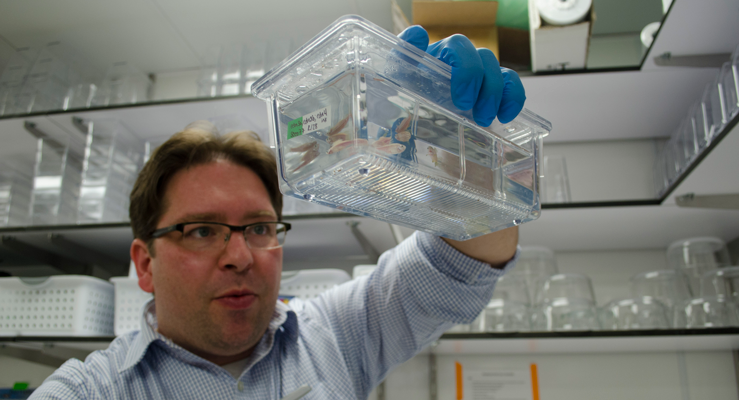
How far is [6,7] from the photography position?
6.64 feet

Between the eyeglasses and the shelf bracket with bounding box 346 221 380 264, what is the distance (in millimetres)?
548

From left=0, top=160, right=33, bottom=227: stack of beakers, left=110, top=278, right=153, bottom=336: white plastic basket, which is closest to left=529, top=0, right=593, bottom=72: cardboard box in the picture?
left=110, top=278, right=153, bottom=336: white plastic basket

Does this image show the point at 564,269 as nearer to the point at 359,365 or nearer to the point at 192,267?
the point at 359,365

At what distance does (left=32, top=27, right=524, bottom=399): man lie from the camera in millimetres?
940

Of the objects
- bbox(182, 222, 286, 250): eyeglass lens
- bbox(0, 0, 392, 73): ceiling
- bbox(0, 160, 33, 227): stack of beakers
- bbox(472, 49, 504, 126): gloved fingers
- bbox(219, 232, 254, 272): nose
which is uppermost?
bbox(0, 0, 392, 73): ceiling

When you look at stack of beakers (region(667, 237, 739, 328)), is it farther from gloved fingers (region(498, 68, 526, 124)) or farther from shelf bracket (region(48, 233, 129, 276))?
shelf bracket (region(48, 233, 129, 276))

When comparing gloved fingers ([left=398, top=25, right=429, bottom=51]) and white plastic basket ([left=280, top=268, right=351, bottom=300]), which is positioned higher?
gloved fingers ([left=398, top=25, right=429, bottom=51])

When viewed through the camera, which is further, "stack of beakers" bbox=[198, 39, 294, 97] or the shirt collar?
"stack of beakers" bbox=[198, 39, 294, 97]

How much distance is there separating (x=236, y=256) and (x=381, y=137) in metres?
0.58

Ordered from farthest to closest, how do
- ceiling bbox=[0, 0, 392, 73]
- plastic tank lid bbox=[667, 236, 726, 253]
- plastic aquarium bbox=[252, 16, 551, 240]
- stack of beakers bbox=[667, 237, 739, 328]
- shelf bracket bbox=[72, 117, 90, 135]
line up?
ceiling bbox=[0, 0, 392, 73], shelf bracket bbox=[72, 117, 90, 135], plastic tank lid bbox=[667, 236, 726, 253], stack of beakers bbox=[667, 237, 739, 328], plastic aquarium bbox=[252, 16, 551, 240]

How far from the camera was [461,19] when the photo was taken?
5.20 ft

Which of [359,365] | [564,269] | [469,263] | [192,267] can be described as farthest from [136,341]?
[564,269]

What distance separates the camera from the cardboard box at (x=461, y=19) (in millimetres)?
1550

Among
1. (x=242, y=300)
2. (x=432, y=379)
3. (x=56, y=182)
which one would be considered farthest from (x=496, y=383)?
(x=56, y=182)
